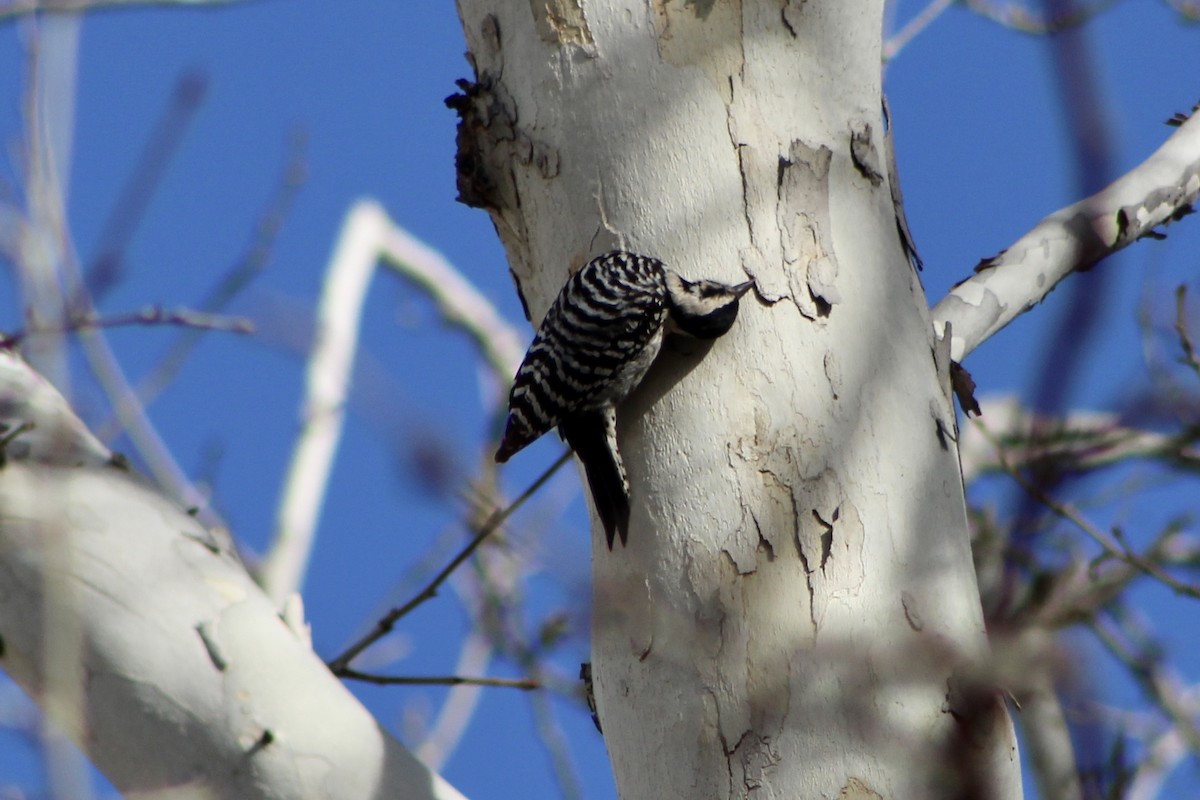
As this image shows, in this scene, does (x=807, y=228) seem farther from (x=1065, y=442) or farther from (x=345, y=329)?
(x=345, y=329)

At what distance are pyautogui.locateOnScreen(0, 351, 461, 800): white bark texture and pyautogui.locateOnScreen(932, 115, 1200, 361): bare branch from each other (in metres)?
1.27

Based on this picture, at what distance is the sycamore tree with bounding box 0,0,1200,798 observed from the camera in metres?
1.64

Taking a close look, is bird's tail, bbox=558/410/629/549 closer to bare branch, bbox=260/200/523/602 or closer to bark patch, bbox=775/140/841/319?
bark patch, bbox=775/140/841/319

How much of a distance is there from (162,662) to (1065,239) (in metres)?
1.85

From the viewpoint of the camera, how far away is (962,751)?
2.54ft

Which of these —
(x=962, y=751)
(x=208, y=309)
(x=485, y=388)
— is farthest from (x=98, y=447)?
(x=485, y=388)

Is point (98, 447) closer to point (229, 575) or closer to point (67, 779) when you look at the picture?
point (229, 575)

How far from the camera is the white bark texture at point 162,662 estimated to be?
1759mm

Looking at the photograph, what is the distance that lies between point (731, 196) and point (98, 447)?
1186mm

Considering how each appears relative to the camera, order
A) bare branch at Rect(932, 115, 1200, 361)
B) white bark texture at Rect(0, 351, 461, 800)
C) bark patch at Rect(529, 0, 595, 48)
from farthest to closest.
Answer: bare branch at Rect(932, 115, 1200, 361) < bark patch at Rect(529, 0, 595, 48) < white bark texture at Rect(0, 351, 461, 800)

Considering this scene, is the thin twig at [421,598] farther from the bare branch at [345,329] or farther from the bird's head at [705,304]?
the bare branch at [345,329]

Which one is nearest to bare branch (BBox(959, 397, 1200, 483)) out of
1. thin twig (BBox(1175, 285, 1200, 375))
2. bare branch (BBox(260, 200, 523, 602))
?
thin twig (BBox(1175, 285, 1200, 375))

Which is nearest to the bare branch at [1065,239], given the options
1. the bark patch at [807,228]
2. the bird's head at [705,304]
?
the bark patch at [807,228]

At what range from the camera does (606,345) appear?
7.05ft
